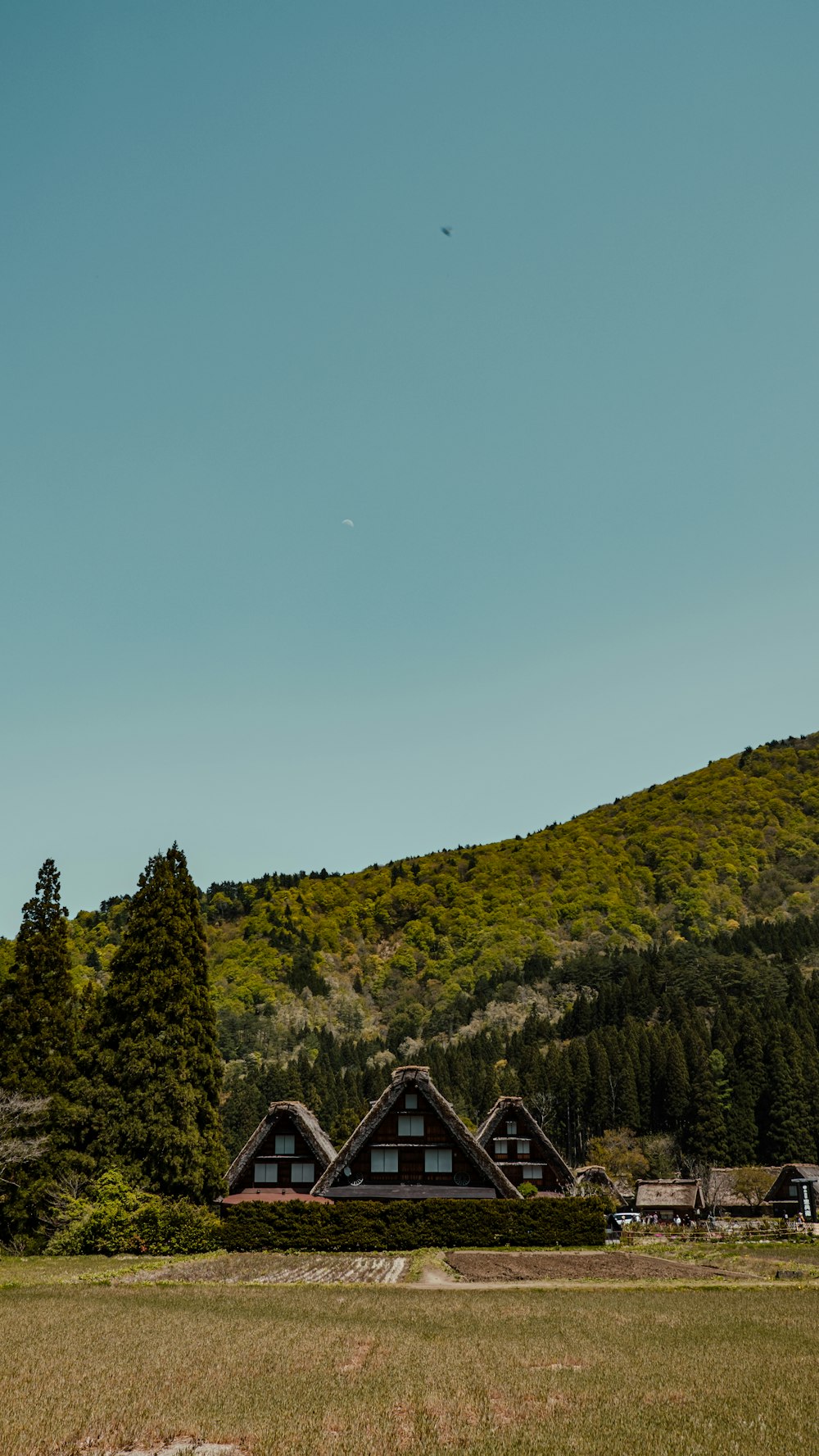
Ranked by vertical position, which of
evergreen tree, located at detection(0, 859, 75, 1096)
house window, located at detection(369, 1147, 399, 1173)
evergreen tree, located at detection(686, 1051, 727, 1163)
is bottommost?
evergreen tree, located at detection(686, 1051, 727, 1163)

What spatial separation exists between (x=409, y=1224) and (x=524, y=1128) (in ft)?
70.7

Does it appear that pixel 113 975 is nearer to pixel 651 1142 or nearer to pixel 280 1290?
pixel 280 1290

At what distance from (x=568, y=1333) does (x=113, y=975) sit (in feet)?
96.7

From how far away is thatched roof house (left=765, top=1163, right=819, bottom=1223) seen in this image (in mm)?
78500

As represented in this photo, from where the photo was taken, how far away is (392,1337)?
16.4 meters

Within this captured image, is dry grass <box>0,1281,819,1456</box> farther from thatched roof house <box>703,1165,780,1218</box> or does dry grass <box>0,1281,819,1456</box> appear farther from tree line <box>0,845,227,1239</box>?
thatched roof house <box>703,1165,780,1218</box>

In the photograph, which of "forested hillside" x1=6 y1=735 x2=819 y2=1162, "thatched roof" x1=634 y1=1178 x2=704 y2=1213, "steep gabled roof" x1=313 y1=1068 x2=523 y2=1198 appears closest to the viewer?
"steep gabled roof" x1=313 y1=1068 x2=523 y2=1198

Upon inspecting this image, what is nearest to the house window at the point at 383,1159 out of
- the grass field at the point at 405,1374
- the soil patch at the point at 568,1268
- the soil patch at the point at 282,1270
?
the soil patch at the point at 568,1268

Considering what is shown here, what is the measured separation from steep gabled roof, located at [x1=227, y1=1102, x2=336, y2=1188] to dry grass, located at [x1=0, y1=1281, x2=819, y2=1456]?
26.1 meters

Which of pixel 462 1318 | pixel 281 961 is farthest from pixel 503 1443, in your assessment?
pixel 281 961

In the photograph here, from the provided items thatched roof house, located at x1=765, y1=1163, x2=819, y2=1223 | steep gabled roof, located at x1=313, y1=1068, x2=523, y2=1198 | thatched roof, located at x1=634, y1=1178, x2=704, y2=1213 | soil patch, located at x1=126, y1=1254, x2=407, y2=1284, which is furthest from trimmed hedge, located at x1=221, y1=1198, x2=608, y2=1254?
thatched roof house, located at x1=765, y1=1163, x2=819, y2=1223

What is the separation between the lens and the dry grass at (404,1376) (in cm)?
949

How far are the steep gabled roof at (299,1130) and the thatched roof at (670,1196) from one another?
43226 millimetres

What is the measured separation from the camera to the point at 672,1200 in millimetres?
79062
